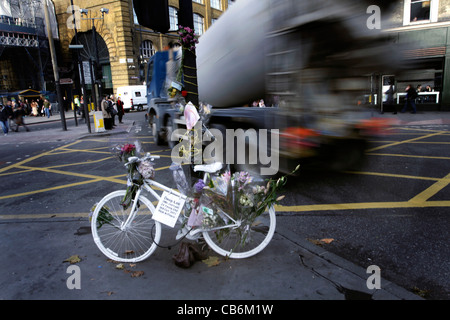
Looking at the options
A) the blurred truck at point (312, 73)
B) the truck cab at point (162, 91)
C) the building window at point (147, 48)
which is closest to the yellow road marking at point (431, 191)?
the blurred truck at point (312, 73)

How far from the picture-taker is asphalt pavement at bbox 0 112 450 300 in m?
2.77

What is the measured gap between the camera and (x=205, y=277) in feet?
9.98

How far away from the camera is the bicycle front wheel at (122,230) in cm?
340

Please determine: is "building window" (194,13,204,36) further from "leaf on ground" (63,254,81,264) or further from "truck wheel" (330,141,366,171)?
"leaf on ground" (63,254,81,264)

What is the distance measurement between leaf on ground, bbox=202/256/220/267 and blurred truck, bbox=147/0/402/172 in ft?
7.28

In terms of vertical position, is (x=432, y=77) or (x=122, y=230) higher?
(x=432, y=77)

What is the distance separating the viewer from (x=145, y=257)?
11.0 feet

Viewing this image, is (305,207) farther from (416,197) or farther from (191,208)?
(191,208)

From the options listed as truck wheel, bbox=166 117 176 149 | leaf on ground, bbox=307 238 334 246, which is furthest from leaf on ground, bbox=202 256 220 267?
truck wheel, bbox=166 117 176 149

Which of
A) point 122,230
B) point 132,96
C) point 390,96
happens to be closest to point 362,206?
point 122,230

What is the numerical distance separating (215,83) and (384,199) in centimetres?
415

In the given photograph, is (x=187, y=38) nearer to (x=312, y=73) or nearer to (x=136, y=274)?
(x=312, y=73)

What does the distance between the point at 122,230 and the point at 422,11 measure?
19.9m
